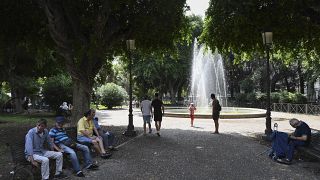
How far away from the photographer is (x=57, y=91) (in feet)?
104

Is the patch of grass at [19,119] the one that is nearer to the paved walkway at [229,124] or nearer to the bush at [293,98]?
the paved walkway at [229,124]

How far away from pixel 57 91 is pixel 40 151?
23.3 metres

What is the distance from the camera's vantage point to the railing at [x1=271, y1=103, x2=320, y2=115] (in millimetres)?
34531

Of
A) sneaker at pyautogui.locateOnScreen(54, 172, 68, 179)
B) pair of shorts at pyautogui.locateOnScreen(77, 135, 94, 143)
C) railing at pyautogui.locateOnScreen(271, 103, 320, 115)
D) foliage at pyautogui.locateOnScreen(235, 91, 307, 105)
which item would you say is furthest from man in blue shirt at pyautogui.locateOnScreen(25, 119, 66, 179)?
foliage at pyautogui.locateOnScreen(235, 91, 307, 105)

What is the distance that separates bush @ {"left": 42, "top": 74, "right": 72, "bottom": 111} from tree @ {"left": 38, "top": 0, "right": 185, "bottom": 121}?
14.5 metres

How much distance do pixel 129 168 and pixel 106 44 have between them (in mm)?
8101

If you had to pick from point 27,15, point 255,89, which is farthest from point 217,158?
point 255,89

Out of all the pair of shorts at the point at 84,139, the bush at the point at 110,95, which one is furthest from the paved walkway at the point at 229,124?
the bush at the point at 110,95

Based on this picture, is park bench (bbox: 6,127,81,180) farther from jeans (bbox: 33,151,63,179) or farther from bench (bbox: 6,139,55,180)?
jeans (bbox: 33,151,63,179)

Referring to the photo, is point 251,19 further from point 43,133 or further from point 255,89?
point 255,89

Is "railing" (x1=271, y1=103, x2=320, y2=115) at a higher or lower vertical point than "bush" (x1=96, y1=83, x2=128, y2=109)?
lower

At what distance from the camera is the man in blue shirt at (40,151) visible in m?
8.47

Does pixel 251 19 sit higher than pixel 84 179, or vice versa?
pixel 251 19

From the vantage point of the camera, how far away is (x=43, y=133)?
9055 millimetres
